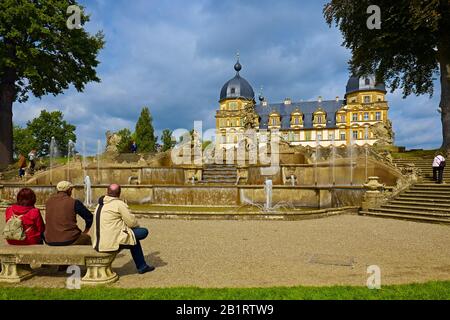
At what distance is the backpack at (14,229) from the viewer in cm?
561

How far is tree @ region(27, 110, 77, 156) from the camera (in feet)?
253

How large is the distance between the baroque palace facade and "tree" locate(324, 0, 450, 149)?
1886 inches

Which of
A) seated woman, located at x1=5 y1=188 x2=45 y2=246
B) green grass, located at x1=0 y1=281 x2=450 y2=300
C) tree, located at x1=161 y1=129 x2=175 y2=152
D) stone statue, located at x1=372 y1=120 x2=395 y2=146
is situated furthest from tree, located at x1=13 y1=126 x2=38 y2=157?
green grass, located at x1=0 y1=281 x2=450 y2=300

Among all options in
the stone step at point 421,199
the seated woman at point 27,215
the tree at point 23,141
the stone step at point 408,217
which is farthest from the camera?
the tree at point 23,141

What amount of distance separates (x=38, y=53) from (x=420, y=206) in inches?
1138

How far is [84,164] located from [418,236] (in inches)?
1072

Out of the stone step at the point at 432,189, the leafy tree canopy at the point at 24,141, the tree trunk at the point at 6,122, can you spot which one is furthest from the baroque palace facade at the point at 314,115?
the stone step at the point at 432,189

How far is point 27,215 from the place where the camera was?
5.75 metres

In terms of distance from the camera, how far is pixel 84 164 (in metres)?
30.0

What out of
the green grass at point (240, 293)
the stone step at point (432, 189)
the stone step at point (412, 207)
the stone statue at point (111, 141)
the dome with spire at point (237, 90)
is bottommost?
the green grass at point (240, 293)

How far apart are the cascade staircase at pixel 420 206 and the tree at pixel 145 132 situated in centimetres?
5807

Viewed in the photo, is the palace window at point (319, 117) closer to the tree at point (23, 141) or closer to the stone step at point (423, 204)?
the tree at point (23, 141)

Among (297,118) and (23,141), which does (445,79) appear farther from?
(23,141)
